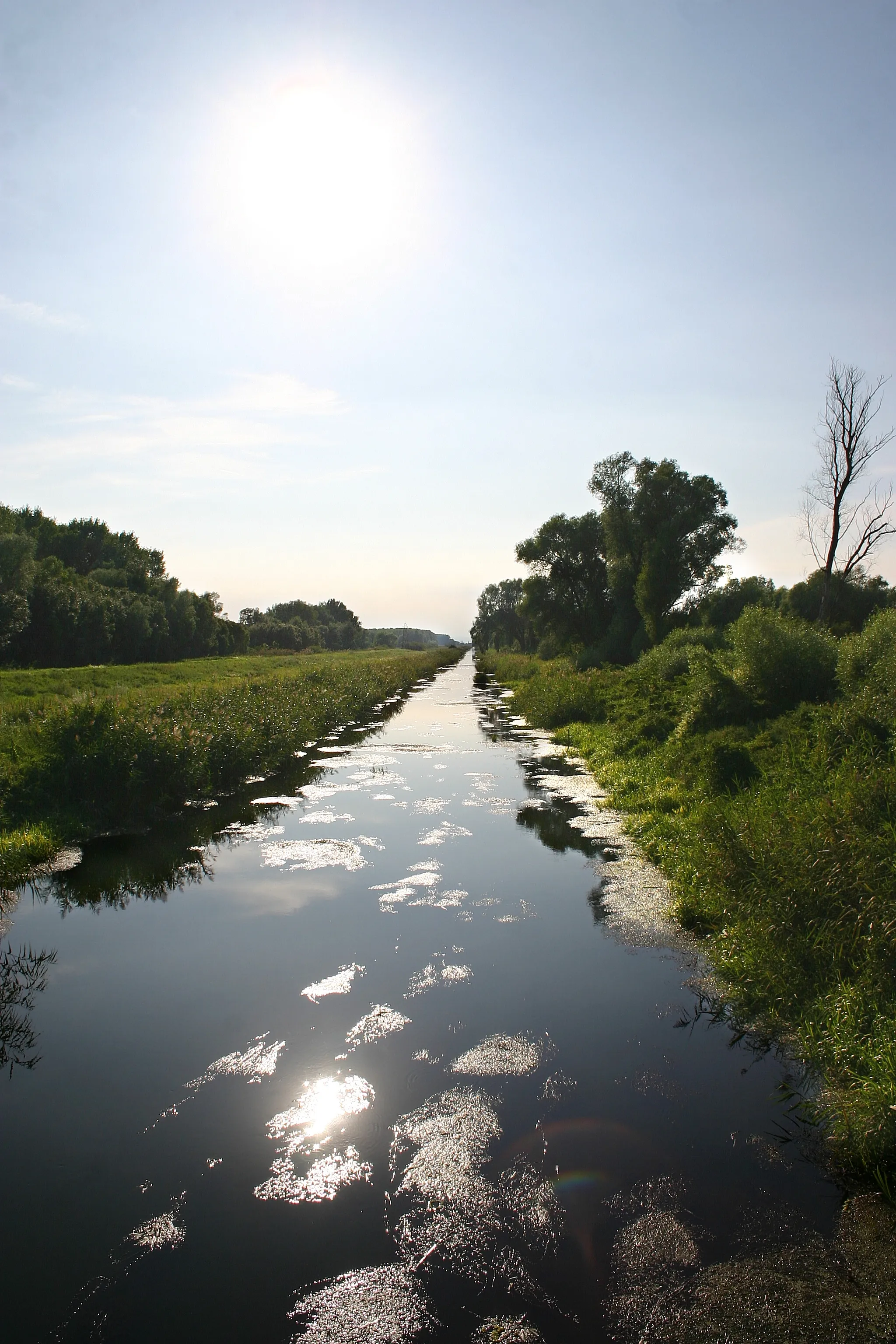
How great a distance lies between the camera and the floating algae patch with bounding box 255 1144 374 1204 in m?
4.70

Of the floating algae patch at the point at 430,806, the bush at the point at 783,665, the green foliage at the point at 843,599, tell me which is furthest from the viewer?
the green foliage at the point at 843,599

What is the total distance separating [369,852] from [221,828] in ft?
11.4

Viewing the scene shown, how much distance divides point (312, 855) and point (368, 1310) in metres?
8.50

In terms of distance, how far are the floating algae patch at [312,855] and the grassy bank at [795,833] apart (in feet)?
15.3

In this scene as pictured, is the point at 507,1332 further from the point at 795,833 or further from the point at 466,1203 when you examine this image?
the point at 795,833

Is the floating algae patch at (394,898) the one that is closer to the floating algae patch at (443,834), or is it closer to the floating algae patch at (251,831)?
the floating algae patch at (443,834)

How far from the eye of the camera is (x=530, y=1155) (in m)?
4.93

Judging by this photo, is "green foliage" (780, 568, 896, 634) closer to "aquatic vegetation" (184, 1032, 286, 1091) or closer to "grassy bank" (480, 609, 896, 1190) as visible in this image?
"grassy bank" (480, 609, 896, 1190)

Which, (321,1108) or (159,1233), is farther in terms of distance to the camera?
(321,1108)

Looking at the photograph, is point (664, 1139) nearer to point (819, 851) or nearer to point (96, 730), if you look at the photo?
point (819, 851)

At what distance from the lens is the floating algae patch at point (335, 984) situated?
7.41m

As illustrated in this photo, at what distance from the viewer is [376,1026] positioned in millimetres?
6719

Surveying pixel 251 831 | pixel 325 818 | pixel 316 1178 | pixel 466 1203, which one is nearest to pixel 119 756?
pixel 251 831

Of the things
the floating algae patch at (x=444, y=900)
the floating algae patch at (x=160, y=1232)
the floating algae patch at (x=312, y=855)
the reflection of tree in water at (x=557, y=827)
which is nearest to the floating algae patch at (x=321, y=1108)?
the floating algae patch at (x=160, y=1232)
